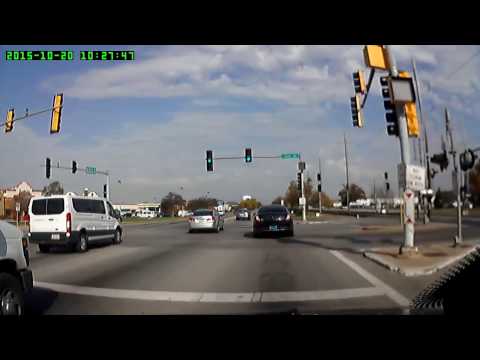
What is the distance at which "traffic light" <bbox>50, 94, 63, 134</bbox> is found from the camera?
1059 centimetres

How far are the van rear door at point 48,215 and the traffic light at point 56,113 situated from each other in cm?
536

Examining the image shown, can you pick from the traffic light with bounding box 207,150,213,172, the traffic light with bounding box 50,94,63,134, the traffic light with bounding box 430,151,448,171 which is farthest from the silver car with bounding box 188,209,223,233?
the traffic light with bounding box 50,94,63,134

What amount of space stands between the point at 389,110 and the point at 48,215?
38.7 feet

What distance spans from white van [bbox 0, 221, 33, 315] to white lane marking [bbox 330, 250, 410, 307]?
5293 mm

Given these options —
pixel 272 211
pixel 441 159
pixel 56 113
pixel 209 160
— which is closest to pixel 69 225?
pixel 56 113

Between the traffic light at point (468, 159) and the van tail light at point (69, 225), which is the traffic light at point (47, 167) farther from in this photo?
the traffic light at point (468, 159)

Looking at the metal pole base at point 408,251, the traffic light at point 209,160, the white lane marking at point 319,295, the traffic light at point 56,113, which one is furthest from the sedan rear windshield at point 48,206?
the traffic light at point 209,160

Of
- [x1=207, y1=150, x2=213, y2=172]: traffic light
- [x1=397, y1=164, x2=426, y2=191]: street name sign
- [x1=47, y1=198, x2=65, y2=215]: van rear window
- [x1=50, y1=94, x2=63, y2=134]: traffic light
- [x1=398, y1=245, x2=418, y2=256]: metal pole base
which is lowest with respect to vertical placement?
[x1=398, y1=245, x2=418, y2=256]: metal pole base

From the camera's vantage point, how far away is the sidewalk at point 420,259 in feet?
34.2

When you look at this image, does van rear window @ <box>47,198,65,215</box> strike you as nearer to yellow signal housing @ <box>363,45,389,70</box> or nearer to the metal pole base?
yellow signal housing @ <box>363,45,389,70</box>
